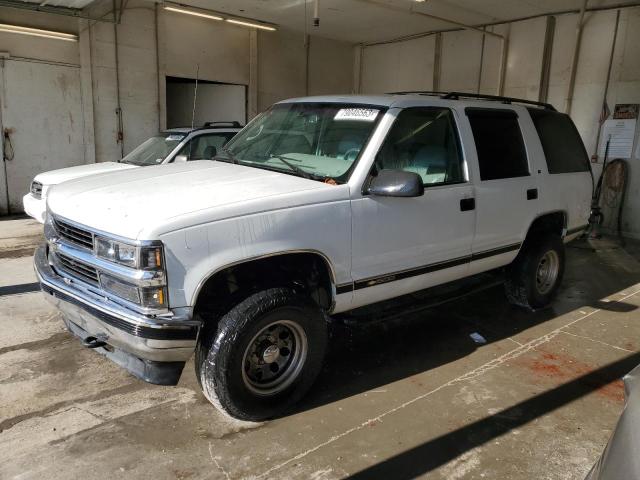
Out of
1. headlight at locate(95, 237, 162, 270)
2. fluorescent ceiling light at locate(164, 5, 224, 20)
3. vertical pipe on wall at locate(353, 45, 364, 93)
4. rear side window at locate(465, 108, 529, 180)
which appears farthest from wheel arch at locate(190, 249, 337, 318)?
vertical pipe on wall at locate(353, 45, 364, 93)

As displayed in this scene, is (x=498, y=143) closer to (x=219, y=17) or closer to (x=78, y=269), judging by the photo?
(x=78, y=269)

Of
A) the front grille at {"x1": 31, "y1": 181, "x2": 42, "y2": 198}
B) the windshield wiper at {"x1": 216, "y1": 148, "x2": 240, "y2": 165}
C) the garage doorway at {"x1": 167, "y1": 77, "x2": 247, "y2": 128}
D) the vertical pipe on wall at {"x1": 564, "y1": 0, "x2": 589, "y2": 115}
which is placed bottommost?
the front grille at {"x1": 31, "y1": 181, "x2": 42, "y2": 198}

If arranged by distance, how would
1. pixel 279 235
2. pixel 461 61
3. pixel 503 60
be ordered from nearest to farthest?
pixel 279 235
pixel 503 60
pixel 461 61

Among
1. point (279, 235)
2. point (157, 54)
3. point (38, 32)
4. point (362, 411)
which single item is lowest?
point (362, 411)

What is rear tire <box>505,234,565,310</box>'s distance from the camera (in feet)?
17.0

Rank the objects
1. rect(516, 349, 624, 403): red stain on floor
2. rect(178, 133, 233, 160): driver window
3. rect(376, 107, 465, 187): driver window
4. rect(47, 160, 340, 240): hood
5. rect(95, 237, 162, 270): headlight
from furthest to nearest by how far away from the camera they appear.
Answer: rect(178, 133, 233, 160): driver window < rect(516, 349, 624, 403): red stain on floor < rect(376, 107, 465, 187): driver window < rect(47, 160, 340, 240): hood < rect(95, 237, 162, 270): headlight

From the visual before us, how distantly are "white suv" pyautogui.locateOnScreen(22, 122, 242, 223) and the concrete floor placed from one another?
279 centimetres

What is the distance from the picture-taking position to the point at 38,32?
9789 mm

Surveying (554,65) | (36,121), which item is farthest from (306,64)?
(36,121)

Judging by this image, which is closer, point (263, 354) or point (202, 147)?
point (263, 354)

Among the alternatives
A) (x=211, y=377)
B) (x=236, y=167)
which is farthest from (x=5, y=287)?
(x=211, y=377)

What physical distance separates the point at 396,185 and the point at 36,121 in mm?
9399

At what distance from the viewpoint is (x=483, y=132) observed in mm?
4453

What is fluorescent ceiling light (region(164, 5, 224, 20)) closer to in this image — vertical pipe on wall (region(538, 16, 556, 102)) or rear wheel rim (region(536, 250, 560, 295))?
vertical pipe on wall (region(538, 16, 556, 102))
